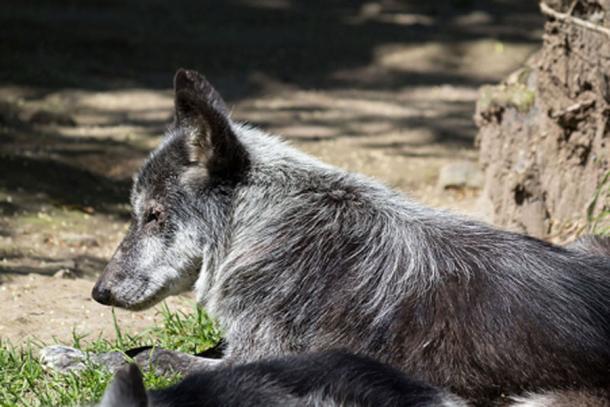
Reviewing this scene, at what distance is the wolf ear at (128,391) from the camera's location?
3658 millimetres

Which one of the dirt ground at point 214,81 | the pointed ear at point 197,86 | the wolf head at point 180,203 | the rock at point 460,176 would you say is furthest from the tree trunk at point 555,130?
the wolf head at point 180,203

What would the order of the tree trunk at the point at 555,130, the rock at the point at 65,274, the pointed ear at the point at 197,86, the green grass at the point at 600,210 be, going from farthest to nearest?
the rock at the point at 65,274, the tree trunk at the point at 555,130, the green grass at the point at 600,210, the pointed ear at the point at 197,86

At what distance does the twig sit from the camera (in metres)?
7.12

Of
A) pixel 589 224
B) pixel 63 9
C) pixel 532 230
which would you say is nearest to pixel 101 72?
pixel 63 9

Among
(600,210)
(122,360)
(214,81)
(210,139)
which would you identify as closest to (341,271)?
(210,139)

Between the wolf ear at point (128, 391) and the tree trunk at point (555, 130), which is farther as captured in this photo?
the tree trunk at point (555, 130)

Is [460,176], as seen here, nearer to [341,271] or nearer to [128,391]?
[341,271]

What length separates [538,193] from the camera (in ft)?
26.3

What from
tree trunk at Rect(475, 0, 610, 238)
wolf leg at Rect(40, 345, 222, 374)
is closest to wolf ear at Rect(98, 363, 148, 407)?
wolf leg at Rect(40, 345, 222, 374)

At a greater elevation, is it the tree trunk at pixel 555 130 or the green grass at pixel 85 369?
the tree trunk at pixel 555 130

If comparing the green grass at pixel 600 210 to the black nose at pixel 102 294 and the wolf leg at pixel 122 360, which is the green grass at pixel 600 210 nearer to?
the wolf leg at pixel 122 360

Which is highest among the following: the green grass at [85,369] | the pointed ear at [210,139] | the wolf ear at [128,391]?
the pointed ear at [210,139]

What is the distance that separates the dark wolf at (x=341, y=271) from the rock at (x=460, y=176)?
470cm

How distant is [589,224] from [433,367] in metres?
2.72
